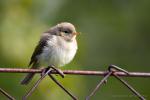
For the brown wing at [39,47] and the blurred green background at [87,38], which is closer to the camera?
the brown wing at [39,47]

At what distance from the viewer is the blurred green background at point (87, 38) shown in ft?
21.8

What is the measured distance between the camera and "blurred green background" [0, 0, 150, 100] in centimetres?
666

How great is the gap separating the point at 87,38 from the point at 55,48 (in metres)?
3.49

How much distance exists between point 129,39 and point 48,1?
10.1ft

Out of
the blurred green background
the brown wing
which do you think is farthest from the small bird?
the blurred green background

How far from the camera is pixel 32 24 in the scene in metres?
6.93

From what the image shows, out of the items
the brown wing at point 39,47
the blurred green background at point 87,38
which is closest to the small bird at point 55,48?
the brown wing at point 39,47

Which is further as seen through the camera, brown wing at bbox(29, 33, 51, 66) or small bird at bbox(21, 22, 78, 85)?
brown wing at bbox(29, 33, 51, 66)

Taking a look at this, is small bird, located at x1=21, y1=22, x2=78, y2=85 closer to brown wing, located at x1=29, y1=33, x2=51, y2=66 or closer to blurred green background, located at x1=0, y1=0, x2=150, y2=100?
brown wing, located at x1=29, y1=33, x2=51, y2=66

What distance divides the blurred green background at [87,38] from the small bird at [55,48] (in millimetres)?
176

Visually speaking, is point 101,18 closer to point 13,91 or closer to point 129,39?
point 129,39

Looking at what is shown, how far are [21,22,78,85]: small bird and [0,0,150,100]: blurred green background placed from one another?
0.18 meters

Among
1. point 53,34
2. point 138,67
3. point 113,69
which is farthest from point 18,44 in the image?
point 138,67

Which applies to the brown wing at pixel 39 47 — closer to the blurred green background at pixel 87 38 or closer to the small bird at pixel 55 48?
the small bird at pixel 55 48
